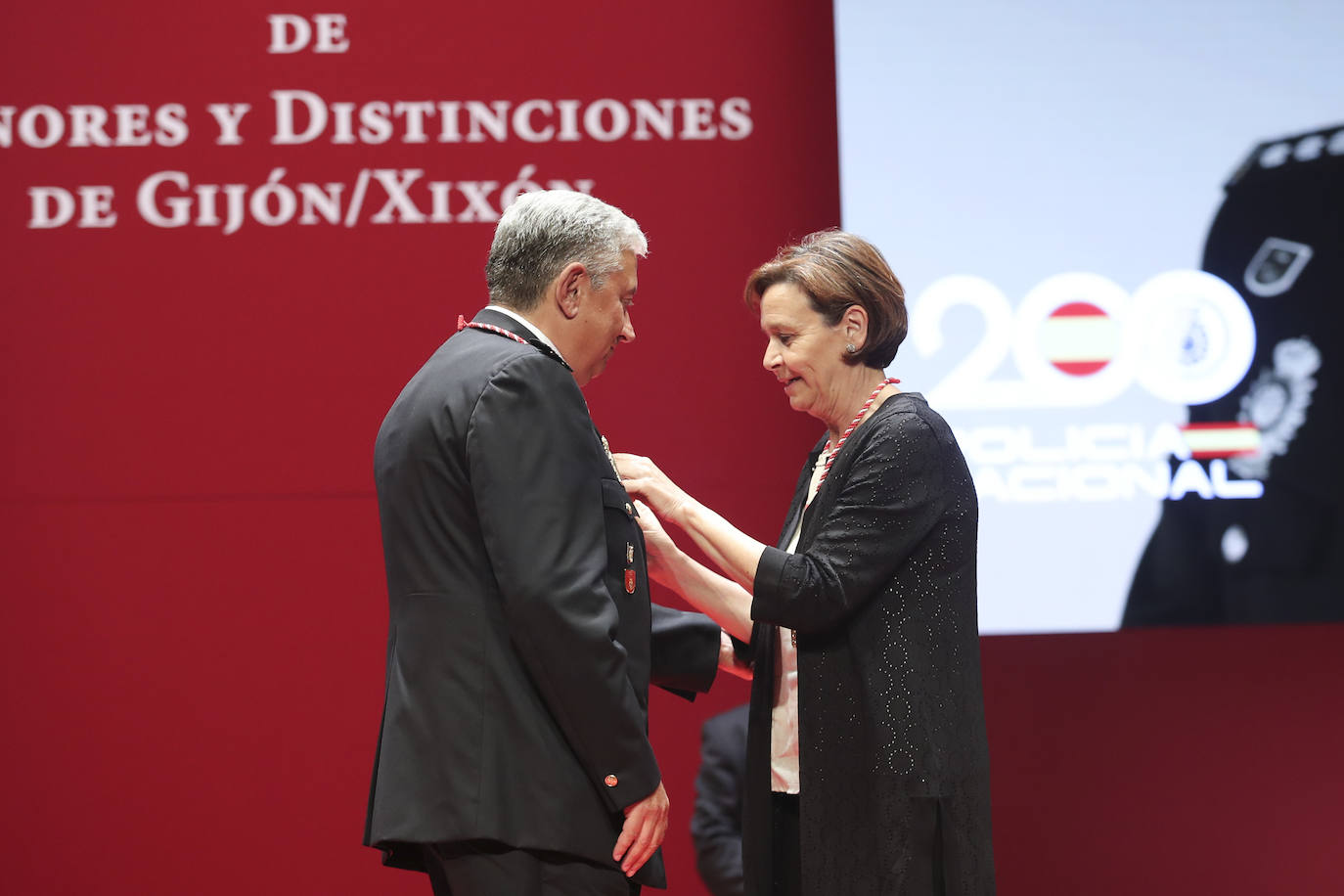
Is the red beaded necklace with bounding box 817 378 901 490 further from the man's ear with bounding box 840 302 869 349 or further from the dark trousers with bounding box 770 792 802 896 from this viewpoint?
the dark trousers with bounding box 770 792 802 896

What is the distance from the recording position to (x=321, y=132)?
10.0 feet

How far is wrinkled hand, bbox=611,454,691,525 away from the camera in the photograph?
1.97 metres

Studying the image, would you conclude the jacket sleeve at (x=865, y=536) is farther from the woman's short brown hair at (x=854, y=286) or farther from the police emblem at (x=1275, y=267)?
the police emblem at (x=1275, y=267)

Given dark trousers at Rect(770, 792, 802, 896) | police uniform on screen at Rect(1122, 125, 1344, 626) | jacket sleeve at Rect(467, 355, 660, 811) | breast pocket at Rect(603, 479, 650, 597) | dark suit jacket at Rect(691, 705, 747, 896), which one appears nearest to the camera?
jacket sleeve at Rect(467, 355, 660, 811)

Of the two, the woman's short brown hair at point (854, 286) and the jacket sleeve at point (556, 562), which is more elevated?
the woman's short brown hair at point (854, 286)

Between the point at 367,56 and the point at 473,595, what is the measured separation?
6.34 feet

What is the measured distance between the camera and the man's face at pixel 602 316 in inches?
69.4

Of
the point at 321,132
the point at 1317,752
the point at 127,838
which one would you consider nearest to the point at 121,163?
the point at 321,132

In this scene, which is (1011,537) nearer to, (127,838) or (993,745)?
(993,745)

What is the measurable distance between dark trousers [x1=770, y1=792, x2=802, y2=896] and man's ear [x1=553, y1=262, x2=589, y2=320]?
82 centimetres

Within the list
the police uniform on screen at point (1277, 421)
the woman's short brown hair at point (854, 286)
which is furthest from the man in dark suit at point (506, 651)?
the police uniform on screen at point (1277, 421)

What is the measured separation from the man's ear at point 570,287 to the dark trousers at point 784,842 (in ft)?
2.69

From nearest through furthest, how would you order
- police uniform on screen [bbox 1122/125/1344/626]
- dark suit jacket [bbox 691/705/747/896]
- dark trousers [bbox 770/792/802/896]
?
dark trousers [bbox 770/792/802/896], dark suit jacket [bbox 691/705/747/896], police uniform on screen [bbox 1122/125/1344/626]

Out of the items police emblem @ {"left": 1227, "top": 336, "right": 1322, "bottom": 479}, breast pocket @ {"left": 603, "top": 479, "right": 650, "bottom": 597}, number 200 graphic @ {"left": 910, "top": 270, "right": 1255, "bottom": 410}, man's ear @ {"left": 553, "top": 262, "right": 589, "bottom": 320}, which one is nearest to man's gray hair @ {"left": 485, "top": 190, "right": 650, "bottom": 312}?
man's ear @ {"left": 553, "top": 262, "right": 589, "bottom": 320}
